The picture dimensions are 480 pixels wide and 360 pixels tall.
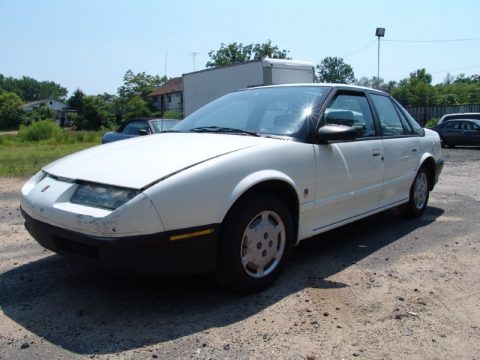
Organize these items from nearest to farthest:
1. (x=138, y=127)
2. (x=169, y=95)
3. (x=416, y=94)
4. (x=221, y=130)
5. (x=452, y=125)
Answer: (x=221, y=130) → (x=138, y=127) → (x=452, y=125) → (x=416, y=94) → (x=169, y=95)

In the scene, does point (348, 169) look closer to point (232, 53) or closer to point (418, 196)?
point (418, 196)

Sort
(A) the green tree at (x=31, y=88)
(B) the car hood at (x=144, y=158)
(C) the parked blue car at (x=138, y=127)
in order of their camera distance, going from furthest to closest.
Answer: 1. (A) the green tree at (x=31, y=88)
2. (C) the parked blue car at (x=138, y=127)
3. (B) the car hood at (x=144, y=158)

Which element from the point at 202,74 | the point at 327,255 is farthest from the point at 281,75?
the point at 327,255

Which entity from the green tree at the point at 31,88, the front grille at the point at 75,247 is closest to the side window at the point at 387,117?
the front grille at the point at 75,247

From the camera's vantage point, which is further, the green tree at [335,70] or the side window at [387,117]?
the green tree at [335,70]

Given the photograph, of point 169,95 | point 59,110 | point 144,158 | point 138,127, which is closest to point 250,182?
point 144,158

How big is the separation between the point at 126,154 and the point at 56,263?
→ 136 cm

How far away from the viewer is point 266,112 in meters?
4.12

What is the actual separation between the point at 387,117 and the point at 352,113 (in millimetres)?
832

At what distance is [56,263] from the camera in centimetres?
405

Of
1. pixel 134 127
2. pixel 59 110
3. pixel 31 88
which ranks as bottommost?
pixel 134 127

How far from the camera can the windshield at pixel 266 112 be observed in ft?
12.8

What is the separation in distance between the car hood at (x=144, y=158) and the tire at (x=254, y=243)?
44 cm

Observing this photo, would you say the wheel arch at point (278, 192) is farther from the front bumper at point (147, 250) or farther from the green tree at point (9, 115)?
the green tree at point (9, 115)
